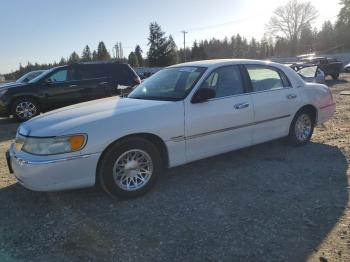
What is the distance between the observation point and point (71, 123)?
4359 millimetres

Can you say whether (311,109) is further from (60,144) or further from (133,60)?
(133,60)

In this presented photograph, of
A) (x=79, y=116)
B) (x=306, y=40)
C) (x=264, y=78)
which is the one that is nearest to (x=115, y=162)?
(x=79, y=116)

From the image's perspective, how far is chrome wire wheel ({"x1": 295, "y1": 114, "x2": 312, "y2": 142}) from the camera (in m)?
6.58

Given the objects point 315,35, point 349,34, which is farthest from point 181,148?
point 315,35

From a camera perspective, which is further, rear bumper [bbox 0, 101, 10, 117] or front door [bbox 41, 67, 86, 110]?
front door [bbox 41, 67, 86, 110]

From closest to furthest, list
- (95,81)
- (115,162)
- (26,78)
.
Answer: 1. (115,162)
2. (95,81)
3. (26,78)

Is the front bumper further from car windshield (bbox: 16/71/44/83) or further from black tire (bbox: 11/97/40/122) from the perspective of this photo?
car windshield (bbox: 16/71/44/83)

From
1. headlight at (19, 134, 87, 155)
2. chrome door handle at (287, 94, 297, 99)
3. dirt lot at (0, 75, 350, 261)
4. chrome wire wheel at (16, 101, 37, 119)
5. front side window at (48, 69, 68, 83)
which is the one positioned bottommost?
dirt lot at (0, 75, 350, 261)

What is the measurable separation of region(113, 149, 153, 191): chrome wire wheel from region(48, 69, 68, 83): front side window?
790 cm

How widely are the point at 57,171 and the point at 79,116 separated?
0.77 metres

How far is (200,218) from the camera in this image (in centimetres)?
407

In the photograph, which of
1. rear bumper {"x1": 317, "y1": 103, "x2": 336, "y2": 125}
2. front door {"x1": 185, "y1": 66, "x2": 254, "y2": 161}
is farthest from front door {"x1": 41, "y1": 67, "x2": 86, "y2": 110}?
rear bumper {"x1": 317, "y1": 103, "x2": 336, "y2": 125}

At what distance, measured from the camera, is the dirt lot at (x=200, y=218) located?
11.3 feet

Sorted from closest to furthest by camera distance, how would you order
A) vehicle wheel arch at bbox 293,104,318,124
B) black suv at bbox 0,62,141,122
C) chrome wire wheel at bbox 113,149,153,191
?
1. chrome wire wheel at bbox 113,149,153,191
2. vehicle wheel arch at bbox 293,104,318,124
3. black suv at bbox 0,62,141,122
